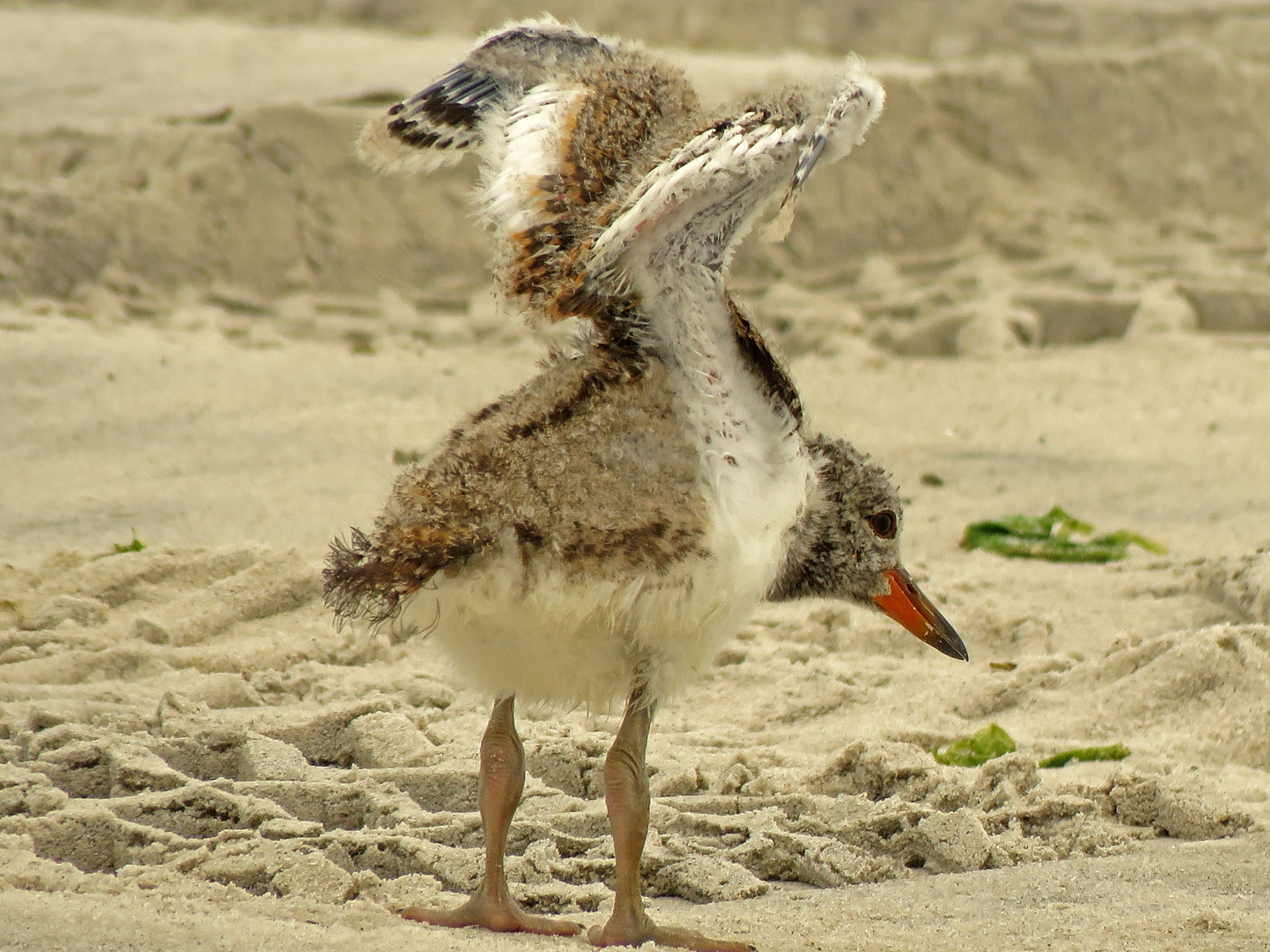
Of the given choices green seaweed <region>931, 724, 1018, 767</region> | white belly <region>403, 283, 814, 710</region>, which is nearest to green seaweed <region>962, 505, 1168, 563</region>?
green seaweed <region>931, 724, 1018, 767</region>

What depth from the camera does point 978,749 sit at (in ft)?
12.8

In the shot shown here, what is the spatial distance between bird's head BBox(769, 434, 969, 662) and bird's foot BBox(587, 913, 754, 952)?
726mm

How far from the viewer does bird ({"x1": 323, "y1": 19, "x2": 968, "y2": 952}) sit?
2.68 meters

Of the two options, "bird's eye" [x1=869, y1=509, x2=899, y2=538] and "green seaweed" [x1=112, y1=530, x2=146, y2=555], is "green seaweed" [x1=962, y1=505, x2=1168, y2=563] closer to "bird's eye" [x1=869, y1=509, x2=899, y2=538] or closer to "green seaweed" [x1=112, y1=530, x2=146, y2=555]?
"bird's eye" [x1=869, y1=509, x2=899, y2=538]

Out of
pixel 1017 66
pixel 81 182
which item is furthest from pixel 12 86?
pixel 1017 66

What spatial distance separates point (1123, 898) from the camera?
3068 mm

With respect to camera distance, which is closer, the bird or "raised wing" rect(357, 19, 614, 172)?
the bird

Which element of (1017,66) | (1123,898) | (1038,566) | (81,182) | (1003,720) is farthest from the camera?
(1017,66)

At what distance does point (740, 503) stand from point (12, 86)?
9.02 meters

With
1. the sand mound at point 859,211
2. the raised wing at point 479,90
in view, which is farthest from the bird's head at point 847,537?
the sand mound at point 859,211

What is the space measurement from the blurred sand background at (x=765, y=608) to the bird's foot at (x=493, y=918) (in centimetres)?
8

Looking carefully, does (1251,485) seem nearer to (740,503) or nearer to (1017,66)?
(740,503)

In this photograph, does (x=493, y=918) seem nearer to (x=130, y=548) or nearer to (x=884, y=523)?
(x=884, y=523)

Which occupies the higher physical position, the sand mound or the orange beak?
the sand mound
